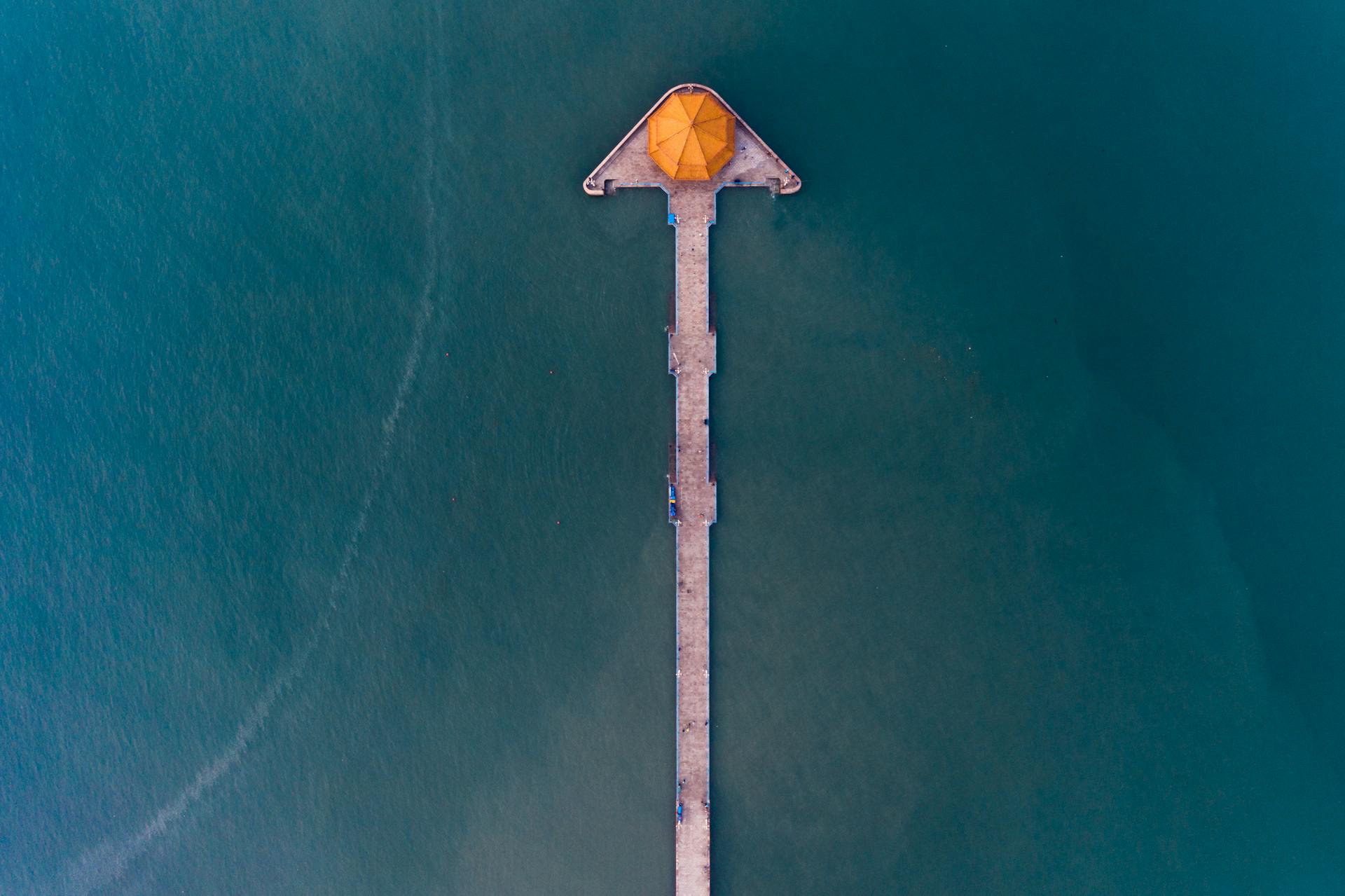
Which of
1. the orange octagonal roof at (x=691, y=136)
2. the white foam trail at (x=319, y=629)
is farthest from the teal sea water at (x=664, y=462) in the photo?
the orange octagonal roof at (x=691, y=136)

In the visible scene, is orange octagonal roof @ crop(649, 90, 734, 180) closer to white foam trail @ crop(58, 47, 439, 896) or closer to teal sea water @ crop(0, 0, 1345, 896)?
teal sea water @ crop(0, 0, 1345, 896)

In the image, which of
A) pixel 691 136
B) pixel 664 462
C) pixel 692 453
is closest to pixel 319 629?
pixel 664 462

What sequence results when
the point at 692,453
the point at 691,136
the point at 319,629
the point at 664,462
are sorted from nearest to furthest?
1. the point at 691,136
2. the point at 692,453
3. the point at 664,462
4. the point at 319,629

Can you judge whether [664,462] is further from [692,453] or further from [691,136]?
[691,136]

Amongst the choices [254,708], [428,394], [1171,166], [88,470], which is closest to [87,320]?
[88,470]

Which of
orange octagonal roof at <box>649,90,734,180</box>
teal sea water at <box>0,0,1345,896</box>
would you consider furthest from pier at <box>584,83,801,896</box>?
orange octagonal roof at <box>649,90,734,180</box>

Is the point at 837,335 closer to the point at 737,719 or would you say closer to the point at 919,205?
the point at 919,205

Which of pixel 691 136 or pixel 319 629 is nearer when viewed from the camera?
pixel 691 136

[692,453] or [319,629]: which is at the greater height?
[692,453]
